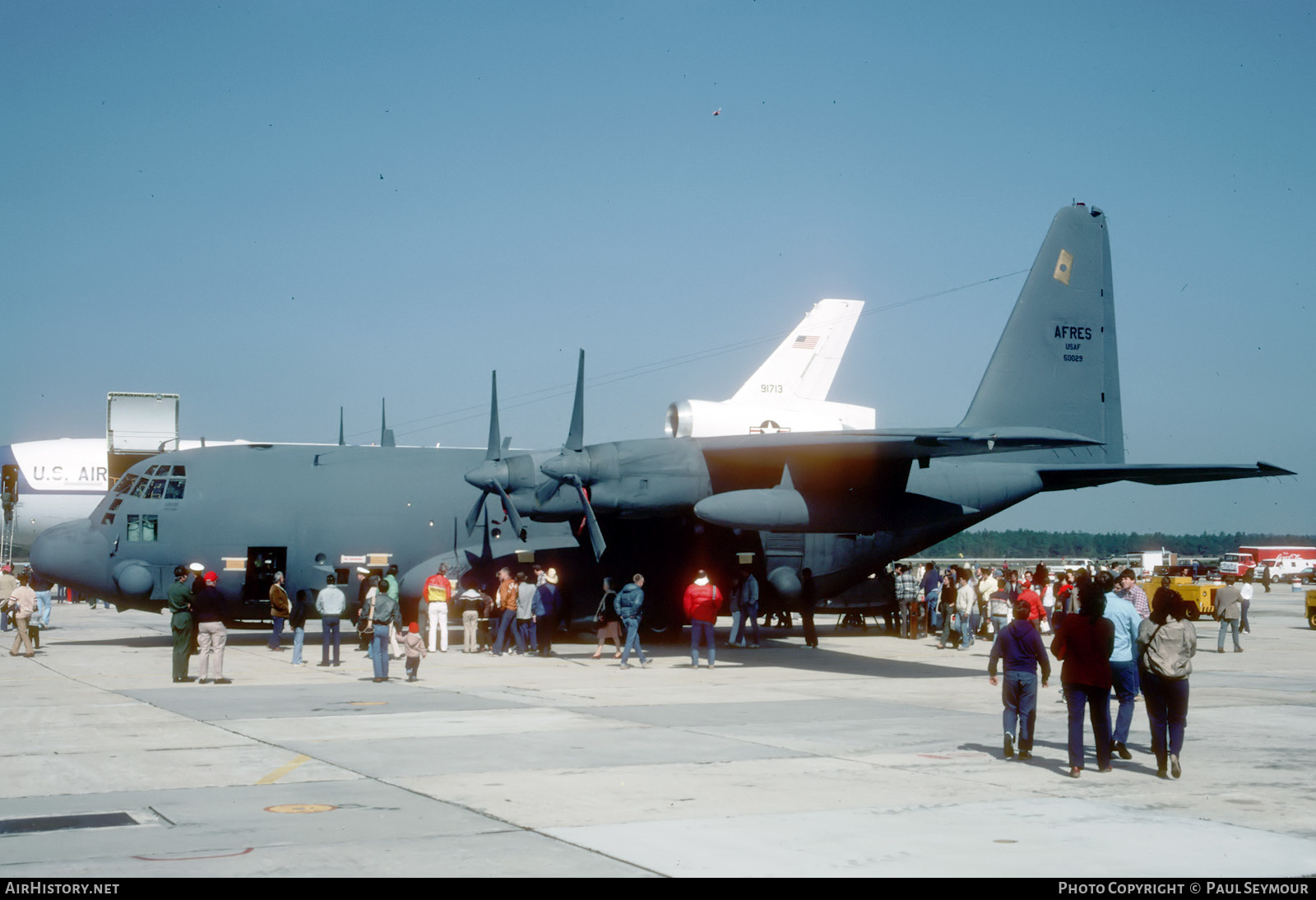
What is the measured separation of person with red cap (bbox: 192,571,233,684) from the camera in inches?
681

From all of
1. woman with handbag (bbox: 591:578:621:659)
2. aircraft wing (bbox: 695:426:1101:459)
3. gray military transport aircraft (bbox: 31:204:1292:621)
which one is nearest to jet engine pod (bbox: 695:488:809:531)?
gray military transport aircraft (bbox: 31:204:1292:621)

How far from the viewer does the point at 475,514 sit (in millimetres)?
23484

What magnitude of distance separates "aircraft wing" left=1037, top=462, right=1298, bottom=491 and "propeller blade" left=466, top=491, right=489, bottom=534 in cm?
1104

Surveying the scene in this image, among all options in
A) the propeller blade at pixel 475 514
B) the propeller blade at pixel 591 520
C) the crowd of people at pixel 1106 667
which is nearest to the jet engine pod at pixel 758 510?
the propeller blade at pixel 591 520

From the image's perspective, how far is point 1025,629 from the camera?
1120 centimetres

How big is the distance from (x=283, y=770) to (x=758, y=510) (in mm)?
10771

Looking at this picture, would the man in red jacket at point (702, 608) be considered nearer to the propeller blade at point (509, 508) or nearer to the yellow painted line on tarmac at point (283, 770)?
the propeller blade at point (509, 508)

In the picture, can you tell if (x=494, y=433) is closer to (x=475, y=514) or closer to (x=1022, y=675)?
(x=475, y=514)

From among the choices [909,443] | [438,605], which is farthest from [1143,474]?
[438,605]

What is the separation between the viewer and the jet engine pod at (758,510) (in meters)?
19.8

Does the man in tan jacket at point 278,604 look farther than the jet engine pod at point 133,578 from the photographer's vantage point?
No

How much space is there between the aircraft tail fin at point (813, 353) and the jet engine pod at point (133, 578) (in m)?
19.7

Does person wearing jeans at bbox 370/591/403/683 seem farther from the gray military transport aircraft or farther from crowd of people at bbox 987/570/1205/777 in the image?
crowd of people at bbox 987/570/1205/777
